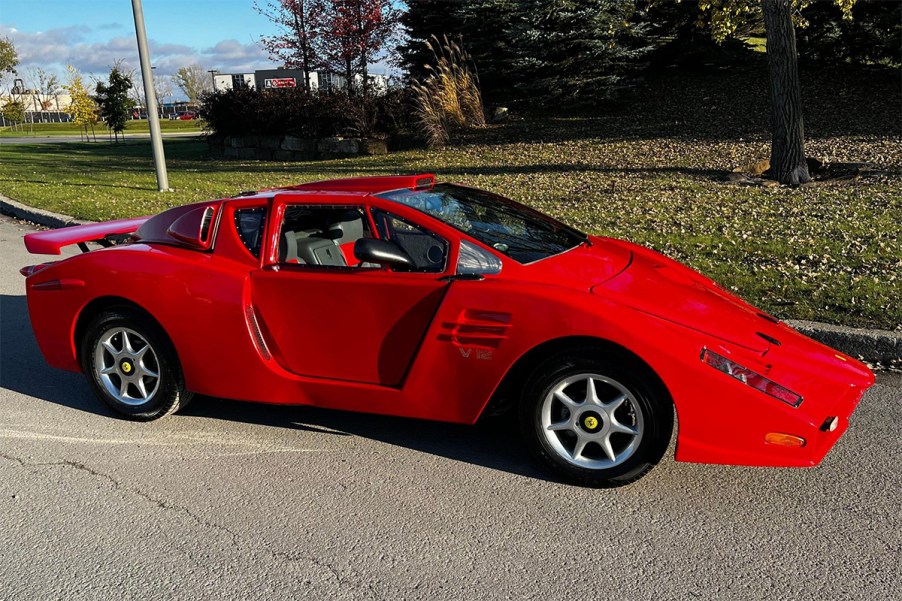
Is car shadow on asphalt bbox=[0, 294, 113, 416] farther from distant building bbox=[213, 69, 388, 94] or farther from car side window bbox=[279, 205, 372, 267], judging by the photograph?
distant building bbox=[213, 69, 388, 94]

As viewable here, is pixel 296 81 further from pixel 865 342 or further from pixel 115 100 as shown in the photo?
pixel 865 342

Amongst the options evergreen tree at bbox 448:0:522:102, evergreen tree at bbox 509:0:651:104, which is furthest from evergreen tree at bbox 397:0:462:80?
evergreen tree at bbox 509:0:651:104

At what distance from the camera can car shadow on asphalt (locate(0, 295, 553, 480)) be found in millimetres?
4008

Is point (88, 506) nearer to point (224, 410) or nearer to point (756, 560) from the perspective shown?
point (224, 410)

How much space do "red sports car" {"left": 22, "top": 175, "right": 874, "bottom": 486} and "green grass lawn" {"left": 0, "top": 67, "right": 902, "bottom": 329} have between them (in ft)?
8.19

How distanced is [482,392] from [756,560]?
1.33 meters

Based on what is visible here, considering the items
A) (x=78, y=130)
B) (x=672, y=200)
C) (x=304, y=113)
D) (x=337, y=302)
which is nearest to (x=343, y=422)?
(x=337, y=302)

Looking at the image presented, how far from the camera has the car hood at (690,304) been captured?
136 inches

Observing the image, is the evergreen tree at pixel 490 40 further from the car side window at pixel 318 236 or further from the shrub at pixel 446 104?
the car side window at pixel 318 236

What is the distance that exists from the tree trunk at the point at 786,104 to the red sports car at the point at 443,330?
25.8 feet

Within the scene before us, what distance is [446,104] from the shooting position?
19016 millimetres

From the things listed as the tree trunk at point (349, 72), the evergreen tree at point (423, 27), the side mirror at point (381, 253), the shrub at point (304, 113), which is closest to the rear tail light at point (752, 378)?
the side mirror at point (381, 253)

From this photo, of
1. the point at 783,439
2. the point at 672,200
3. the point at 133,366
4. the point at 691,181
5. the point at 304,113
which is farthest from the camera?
the point at 304,113

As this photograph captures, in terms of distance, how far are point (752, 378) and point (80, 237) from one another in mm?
4128
